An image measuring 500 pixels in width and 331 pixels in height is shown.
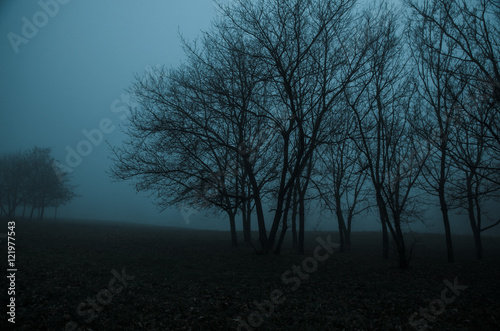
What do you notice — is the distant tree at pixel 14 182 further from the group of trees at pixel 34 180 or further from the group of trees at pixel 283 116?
the group of trees at pixel 283 116

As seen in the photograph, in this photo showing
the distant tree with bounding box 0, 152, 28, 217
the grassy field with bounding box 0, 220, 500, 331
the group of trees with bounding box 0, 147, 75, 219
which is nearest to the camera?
the grassy field with bounding box 0, 220, 500, 331

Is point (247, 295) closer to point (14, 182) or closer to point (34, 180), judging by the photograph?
point (34, 180)

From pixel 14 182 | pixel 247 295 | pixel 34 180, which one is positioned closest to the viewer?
pixel 247 295

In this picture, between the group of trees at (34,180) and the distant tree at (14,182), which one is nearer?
the group of trees at (34,180)

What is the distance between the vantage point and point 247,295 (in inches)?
311

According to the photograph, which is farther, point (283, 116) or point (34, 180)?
point (34, 180)

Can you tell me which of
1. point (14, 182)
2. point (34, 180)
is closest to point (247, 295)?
point (34, 180)

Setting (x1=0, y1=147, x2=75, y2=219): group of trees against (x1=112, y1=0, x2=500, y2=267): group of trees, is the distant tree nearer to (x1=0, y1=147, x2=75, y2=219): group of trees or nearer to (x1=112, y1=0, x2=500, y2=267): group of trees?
(x1=0, y1=147, x2=75, y2=219): group of trees

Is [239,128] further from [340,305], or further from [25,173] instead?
[25,173]

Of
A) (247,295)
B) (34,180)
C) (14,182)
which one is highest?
(34,180)

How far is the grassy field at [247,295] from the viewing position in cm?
612

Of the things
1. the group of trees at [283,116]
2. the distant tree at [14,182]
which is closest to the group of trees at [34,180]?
the distant tree at [14,182]

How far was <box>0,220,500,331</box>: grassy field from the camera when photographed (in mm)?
6121

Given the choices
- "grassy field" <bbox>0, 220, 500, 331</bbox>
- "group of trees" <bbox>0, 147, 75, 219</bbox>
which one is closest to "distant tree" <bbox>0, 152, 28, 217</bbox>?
"group of trees" <bbox>0, 147, 75, 219</bbox>
